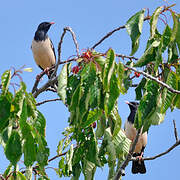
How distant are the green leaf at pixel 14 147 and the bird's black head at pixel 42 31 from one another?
18.8 feet

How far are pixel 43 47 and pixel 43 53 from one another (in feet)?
0.41

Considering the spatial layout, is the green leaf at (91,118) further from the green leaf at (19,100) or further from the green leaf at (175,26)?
the green leaf at (175,26)

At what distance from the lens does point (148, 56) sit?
9.39 feet

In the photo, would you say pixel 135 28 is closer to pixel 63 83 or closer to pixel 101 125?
pixel 63 83

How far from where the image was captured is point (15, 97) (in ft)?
9.08

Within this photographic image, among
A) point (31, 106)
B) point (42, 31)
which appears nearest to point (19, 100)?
point (31, 106)

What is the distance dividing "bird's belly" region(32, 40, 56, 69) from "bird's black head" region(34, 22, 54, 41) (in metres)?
0.13

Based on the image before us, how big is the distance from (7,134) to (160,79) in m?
1.25

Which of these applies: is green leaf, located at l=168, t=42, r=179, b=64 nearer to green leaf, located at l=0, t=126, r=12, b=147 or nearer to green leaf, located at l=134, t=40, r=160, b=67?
green leaf, located at l=134, t=40, r=160, b=67

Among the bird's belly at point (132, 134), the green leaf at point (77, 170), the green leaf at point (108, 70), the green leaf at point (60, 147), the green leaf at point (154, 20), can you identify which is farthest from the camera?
the bird's belly at point (132, 134)

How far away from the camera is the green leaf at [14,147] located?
105 inches

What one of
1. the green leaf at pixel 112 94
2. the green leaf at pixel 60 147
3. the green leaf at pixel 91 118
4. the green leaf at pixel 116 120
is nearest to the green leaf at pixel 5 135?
the green leaf at pixel 91 118

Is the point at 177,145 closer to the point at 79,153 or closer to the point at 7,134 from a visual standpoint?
the point at 79,153

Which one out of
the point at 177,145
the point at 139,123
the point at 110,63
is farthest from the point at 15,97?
the point at 177,145
